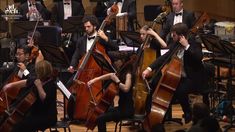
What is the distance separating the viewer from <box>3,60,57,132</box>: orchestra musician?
666 cm

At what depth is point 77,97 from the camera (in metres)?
8.12

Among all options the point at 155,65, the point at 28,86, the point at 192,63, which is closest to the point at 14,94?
the point at 28,86

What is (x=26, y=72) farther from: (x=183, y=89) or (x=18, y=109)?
(x=183, y=89)

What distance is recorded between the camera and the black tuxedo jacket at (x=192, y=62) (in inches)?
296

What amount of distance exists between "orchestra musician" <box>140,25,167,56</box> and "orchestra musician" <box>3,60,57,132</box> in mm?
1722

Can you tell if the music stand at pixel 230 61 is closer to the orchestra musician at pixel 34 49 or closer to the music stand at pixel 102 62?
the music stand at pixel 102 62

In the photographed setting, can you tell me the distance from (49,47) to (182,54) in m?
1.88

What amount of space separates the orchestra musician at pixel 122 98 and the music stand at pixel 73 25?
330 cm

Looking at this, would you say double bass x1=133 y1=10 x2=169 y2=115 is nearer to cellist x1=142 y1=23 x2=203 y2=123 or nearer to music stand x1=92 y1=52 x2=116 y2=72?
cellist x1=142 y1=23 x2=203 y2=123

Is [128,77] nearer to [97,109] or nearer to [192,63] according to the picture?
→ [97,109]

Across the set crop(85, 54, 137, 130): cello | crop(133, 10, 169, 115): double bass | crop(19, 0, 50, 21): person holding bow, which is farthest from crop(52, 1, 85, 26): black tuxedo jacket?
crop(85, 54, 137, 130): cello

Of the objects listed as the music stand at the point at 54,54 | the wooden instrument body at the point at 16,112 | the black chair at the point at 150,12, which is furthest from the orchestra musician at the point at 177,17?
the black chair at the point at 150,12

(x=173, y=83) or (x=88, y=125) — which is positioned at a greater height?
(x=173, y=83)

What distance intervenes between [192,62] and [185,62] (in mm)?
100
